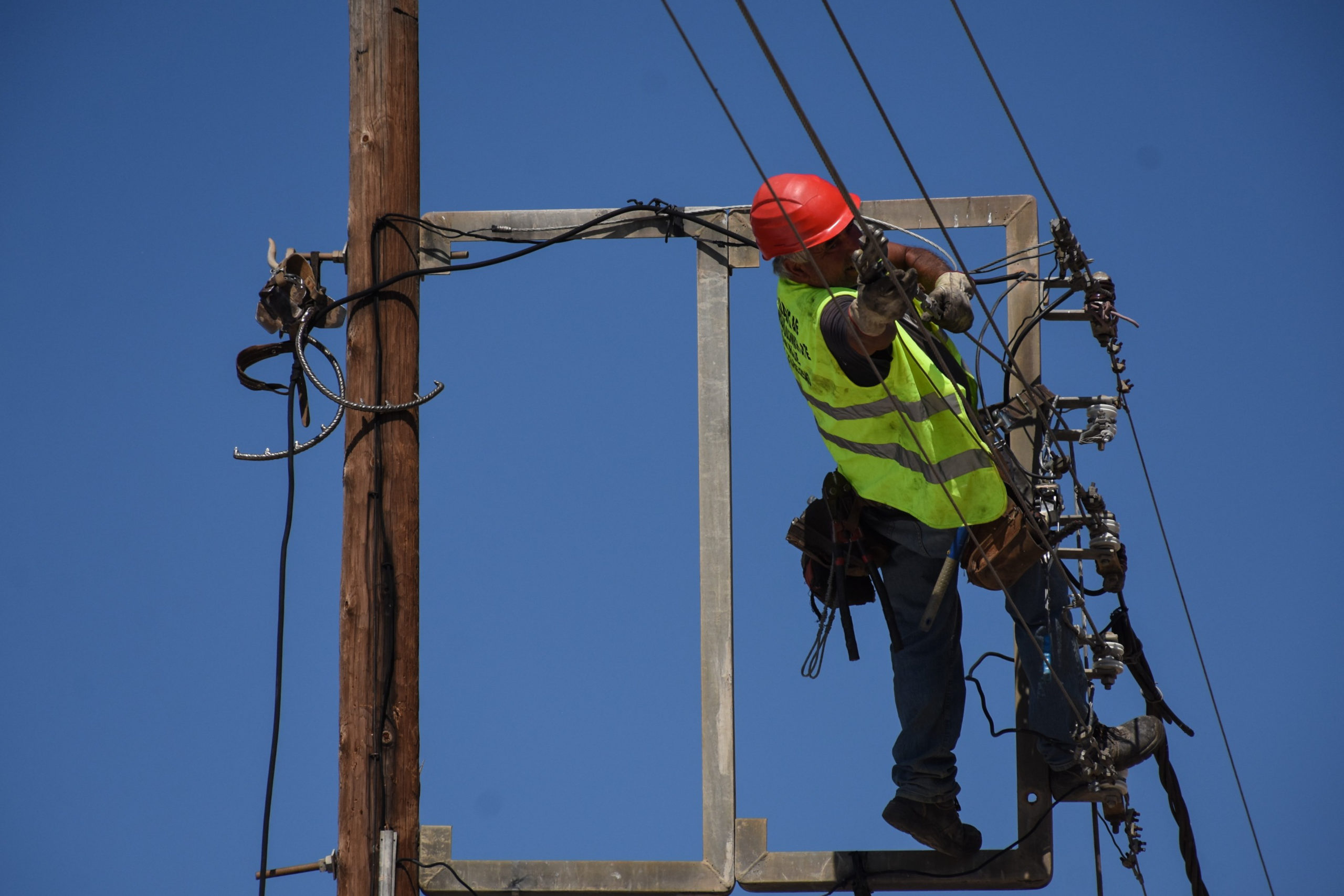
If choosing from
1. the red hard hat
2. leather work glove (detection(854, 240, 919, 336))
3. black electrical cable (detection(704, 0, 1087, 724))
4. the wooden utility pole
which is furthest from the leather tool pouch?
the wooden utility pole

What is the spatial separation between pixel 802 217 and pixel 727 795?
2.72 m

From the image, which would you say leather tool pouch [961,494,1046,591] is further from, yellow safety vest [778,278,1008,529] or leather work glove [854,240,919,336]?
leather work glove [854,240,919,336]

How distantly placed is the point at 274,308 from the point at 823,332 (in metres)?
2.16

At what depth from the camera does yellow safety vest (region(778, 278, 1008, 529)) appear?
6.25 metres

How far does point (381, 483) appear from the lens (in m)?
5.77

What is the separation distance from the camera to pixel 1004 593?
6371mm

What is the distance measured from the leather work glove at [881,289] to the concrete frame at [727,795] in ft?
7.45

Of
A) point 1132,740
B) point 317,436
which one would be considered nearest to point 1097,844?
point 1132,740

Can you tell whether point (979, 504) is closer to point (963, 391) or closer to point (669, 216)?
point (963, 391)

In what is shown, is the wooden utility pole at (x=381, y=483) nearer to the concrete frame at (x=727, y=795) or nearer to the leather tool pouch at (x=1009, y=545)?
the concrete frame at (x=727, y=795)

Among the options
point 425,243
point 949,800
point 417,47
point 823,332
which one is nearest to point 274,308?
point 417,47

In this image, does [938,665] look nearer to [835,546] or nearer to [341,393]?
[835,546]

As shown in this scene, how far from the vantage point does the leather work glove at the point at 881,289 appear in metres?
5.00


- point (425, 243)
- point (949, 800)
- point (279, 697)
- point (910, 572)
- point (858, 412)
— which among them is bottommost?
point (949, 800)
